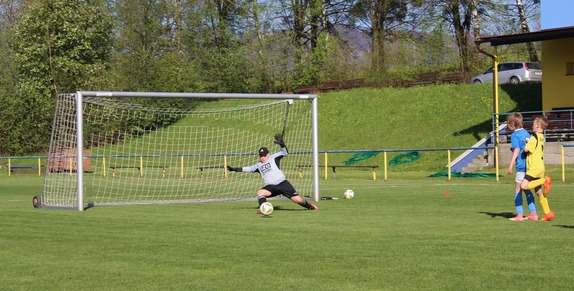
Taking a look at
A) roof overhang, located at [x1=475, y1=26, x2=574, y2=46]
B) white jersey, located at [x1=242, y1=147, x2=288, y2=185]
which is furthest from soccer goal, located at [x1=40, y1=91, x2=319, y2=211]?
roof overhang, located at [x1=475, y1=26, x2=574, y2=46]

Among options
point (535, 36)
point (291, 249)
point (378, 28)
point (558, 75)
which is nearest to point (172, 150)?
point (535, 36)

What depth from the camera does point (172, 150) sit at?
3647cm

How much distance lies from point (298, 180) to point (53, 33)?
34858mm

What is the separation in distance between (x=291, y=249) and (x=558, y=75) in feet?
105

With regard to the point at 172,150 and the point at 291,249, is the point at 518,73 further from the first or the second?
the point at 291,249

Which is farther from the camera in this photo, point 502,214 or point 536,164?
point 502,214

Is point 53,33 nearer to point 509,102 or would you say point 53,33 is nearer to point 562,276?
point 509,102

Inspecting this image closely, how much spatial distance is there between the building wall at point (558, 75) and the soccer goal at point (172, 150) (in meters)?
10.8

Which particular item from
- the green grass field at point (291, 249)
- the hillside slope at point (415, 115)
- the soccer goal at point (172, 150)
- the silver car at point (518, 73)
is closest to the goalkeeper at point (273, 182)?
the green grass field at point (291, 249)

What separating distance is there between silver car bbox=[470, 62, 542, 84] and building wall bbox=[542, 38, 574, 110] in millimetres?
7547

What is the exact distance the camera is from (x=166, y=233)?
44.3ft

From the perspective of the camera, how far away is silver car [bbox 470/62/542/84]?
48656 millimetres

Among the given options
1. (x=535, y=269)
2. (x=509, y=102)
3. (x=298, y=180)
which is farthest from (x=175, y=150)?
(x=535, y=269)

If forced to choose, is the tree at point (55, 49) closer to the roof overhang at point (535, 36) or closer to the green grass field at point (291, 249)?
the roof overhang at point (535, 36)
